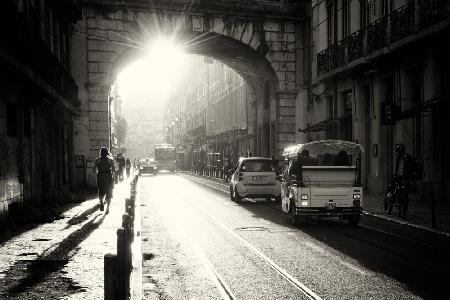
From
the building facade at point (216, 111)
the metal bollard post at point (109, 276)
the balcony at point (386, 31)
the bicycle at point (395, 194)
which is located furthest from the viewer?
the building facade at point (216, 111)

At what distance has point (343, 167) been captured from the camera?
14328 millimetres

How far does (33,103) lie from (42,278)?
12242 millimetres

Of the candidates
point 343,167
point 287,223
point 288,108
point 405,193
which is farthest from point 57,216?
point 288,108

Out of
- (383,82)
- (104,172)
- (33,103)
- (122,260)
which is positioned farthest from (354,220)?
(383,82)

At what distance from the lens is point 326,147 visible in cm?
1616

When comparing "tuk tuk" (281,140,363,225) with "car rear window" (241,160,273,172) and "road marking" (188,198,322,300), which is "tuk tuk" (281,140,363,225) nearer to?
"road marking" (188,198,322,300)

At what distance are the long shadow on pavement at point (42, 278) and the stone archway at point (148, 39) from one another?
20404 millimetres

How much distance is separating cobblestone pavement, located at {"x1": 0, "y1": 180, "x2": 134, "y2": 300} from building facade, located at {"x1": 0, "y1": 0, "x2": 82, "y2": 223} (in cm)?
172

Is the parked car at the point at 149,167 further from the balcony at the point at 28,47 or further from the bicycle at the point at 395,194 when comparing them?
the bicycle at the point at 395,194

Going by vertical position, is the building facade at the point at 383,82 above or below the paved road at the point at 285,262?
above

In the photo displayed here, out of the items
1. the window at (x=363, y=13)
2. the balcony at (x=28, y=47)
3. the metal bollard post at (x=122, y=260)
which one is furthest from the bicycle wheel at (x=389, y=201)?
the window at (x=363, y=13)

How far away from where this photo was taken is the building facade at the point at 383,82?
20016 millimetres

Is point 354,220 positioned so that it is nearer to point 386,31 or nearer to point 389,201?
point 389,201

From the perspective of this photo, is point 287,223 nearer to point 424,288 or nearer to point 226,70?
point 424,288
